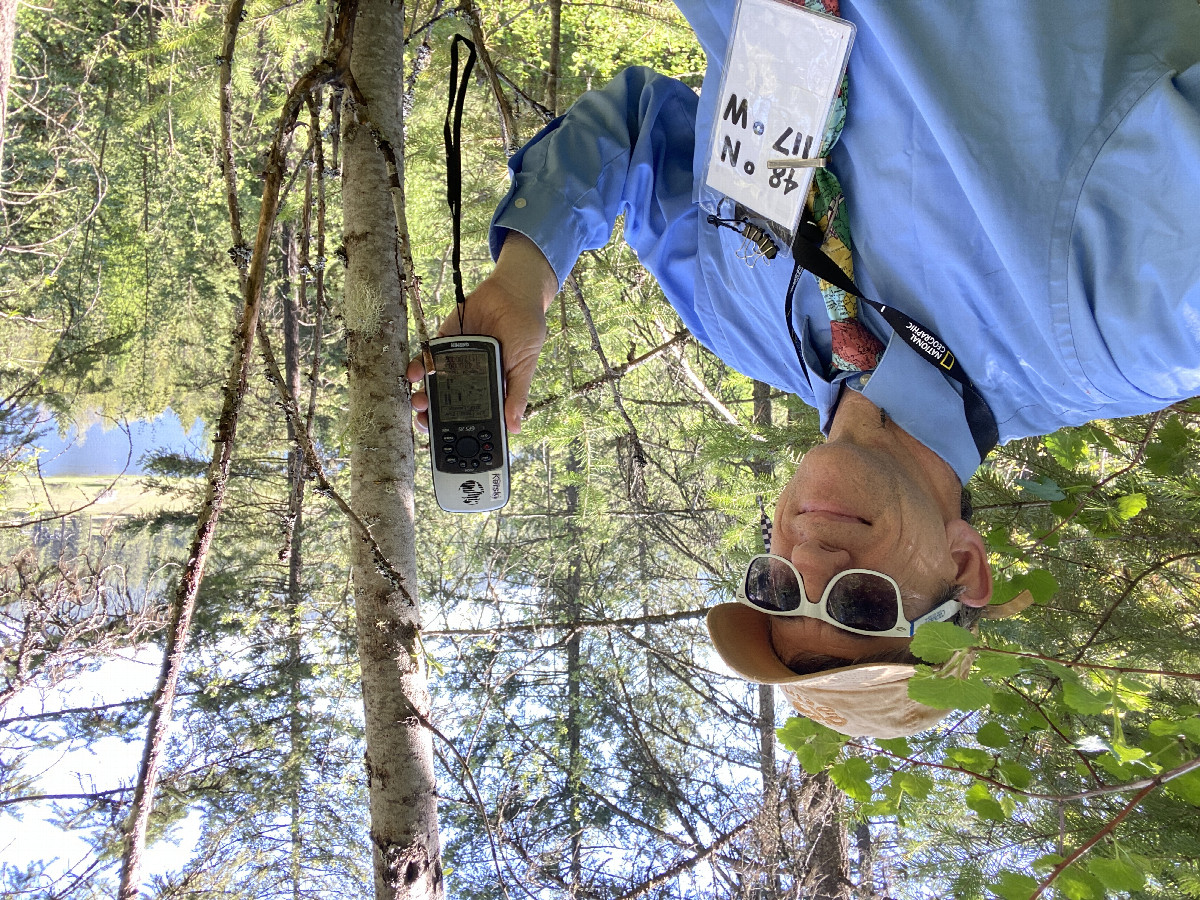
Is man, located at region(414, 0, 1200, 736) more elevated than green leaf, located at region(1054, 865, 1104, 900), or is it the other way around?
man, located at region(414, 0, 1200, 736)

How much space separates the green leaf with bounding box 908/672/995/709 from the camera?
0.97 metres

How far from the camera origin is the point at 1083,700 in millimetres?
1013

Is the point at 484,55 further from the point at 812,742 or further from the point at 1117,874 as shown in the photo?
the point at 1117,874

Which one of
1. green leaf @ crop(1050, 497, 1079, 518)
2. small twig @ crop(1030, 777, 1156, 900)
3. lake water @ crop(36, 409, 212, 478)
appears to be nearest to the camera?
small twig @ crop(1030, 777, 1156, 900)

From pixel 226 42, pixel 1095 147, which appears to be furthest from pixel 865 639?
pixel 226 42

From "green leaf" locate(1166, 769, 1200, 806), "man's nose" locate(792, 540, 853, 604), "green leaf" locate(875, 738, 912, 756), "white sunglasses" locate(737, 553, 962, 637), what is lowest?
"green leaf" locate(875, 738, 912, 756)

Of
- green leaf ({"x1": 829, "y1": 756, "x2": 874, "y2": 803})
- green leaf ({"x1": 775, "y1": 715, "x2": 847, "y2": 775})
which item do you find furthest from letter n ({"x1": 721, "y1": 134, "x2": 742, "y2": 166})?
green leaf ({"x1": 829, "y1": 756, "x2": 874, "y2": 803})

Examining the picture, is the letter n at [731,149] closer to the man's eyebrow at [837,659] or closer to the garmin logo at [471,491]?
the garmin logo at [471,491]

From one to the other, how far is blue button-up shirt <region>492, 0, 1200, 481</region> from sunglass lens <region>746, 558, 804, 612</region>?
36 cm

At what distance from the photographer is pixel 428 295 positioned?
5.55 metres

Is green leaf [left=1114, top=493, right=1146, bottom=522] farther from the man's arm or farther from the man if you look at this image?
the man's arm

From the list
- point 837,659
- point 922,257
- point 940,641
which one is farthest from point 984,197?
point 837,659

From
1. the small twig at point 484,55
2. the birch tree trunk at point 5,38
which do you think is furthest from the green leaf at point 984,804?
the birch tree trunk at point 5,38

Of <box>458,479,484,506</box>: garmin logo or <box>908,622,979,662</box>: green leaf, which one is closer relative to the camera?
<box>908,622,979,662</box>: green leaf
